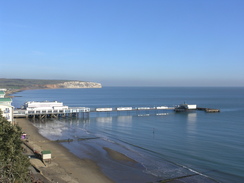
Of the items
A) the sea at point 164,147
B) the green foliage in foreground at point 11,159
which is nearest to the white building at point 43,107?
the sea at point 164,147

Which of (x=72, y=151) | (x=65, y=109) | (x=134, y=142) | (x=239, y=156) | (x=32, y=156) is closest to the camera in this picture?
(x=32, y=156)

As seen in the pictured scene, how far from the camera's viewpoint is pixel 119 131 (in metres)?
46.7

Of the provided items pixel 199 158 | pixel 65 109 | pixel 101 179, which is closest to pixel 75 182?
pixel 101 179

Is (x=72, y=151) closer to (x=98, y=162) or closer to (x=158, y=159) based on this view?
(x=98, y=162)

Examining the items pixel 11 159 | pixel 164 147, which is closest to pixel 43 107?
pixel 164 147

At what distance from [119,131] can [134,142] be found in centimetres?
906

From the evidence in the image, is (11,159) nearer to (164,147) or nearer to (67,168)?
(67,168)

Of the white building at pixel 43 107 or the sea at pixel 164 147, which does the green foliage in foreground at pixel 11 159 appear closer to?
the sea at pixel 164 147

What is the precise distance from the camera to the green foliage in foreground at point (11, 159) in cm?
1299

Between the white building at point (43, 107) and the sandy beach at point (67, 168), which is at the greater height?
the white building at point (43, 107)

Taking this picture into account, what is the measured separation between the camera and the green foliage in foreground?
12985mm

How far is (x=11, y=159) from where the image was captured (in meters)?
14.4

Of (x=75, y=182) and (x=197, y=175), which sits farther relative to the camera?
(x=197, y=175)

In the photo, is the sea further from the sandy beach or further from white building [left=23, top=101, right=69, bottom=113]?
white building [left=23, top=101, right=69, bottom=113]
